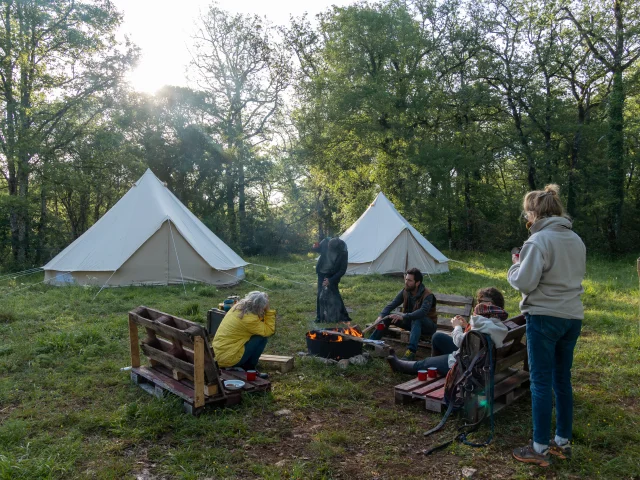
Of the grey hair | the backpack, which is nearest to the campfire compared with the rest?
the grey hair

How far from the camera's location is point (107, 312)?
810cm

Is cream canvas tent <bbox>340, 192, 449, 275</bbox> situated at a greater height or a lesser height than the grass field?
greater

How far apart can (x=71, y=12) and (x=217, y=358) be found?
15329 mm

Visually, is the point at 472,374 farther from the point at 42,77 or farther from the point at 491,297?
the point at 42,77

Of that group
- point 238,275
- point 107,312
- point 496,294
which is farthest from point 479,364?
point 238,275

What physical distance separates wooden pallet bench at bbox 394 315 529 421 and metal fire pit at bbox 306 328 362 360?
1100 millimetres

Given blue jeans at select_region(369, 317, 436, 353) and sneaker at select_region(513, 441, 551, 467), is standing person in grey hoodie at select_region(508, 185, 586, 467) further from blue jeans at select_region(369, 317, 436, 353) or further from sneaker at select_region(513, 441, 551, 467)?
blue jeans at select_region(369, 317, 436, 353)

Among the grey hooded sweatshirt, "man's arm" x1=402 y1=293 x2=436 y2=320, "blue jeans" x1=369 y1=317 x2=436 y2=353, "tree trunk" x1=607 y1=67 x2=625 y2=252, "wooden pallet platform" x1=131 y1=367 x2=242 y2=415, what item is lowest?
"wooden pallet platform" x1=131 y1=367 x2=242 y2=415

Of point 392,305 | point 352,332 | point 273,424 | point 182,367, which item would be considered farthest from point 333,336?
point 182,367

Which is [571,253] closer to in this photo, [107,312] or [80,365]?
[80,365]

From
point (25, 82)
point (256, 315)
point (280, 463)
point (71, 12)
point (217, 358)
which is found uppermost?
point (71, 12)

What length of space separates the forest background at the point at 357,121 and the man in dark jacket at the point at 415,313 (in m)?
13.1

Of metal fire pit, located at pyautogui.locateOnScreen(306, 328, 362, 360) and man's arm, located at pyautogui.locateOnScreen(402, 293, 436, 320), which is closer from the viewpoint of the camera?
metal fire pit, located at pyautogui.locateOnScreen(306, 328, 362, 360)

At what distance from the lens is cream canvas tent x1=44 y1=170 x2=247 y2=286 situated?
10641mm
